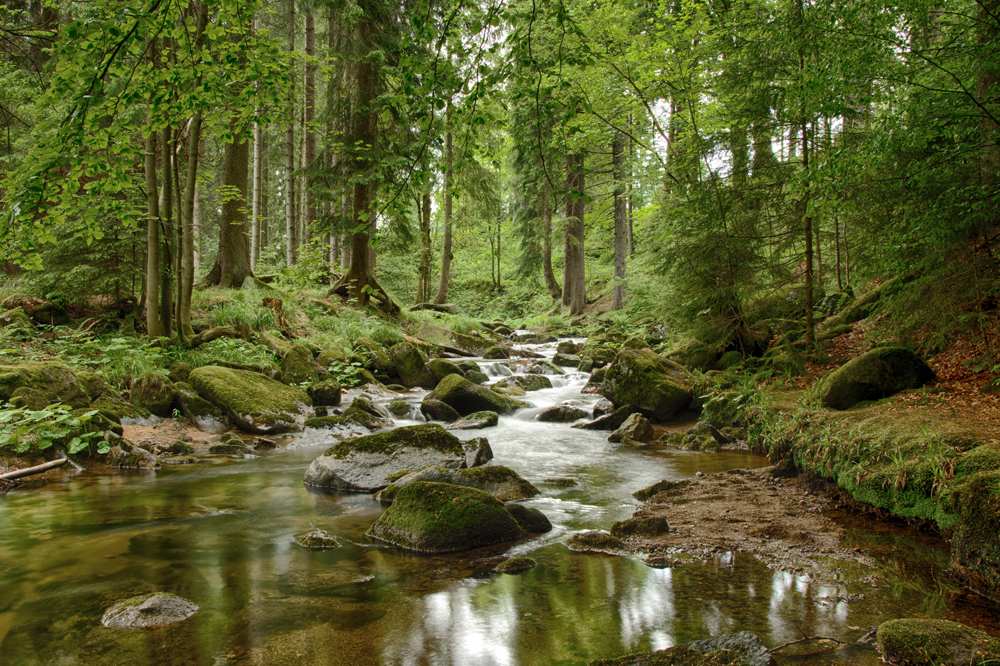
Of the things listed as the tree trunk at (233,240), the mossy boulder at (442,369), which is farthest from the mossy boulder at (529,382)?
the tree trunk at (233,240)

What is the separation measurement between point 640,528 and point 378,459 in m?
3.39

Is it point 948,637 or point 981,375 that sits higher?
point 981,375

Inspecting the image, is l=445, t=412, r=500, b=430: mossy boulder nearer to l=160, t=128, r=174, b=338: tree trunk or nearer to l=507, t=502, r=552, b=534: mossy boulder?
l=507, t=502, r=552, b=534: mossy boulder

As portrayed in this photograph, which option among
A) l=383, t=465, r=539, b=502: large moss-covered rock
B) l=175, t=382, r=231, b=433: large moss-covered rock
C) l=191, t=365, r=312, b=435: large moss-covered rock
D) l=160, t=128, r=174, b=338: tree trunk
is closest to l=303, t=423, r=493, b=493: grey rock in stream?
l=383, t=465, r=539, b=502: large moss-covered rock

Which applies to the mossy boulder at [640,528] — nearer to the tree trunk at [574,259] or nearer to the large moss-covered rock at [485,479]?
the large moss-covered rock at [485,479]

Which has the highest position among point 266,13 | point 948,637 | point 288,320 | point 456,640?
point 266,13

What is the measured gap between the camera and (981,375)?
6.91 metres

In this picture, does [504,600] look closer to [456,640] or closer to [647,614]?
[456,640]

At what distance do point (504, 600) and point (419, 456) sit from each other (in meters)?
3.30

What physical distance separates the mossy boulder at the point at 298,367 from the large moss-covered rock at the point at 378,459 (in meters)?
4.81

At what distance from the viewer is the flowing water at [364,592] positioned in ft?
10.9

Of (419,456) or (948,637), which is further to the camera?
(419,456)

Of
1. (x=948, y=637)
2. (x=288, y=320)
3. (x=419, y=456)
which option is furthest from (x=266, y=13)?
(x=948, y=637)

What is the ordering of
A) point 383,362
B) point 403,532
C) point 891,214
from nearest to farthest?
point 403,532 → point 891,214 → point 383,362
